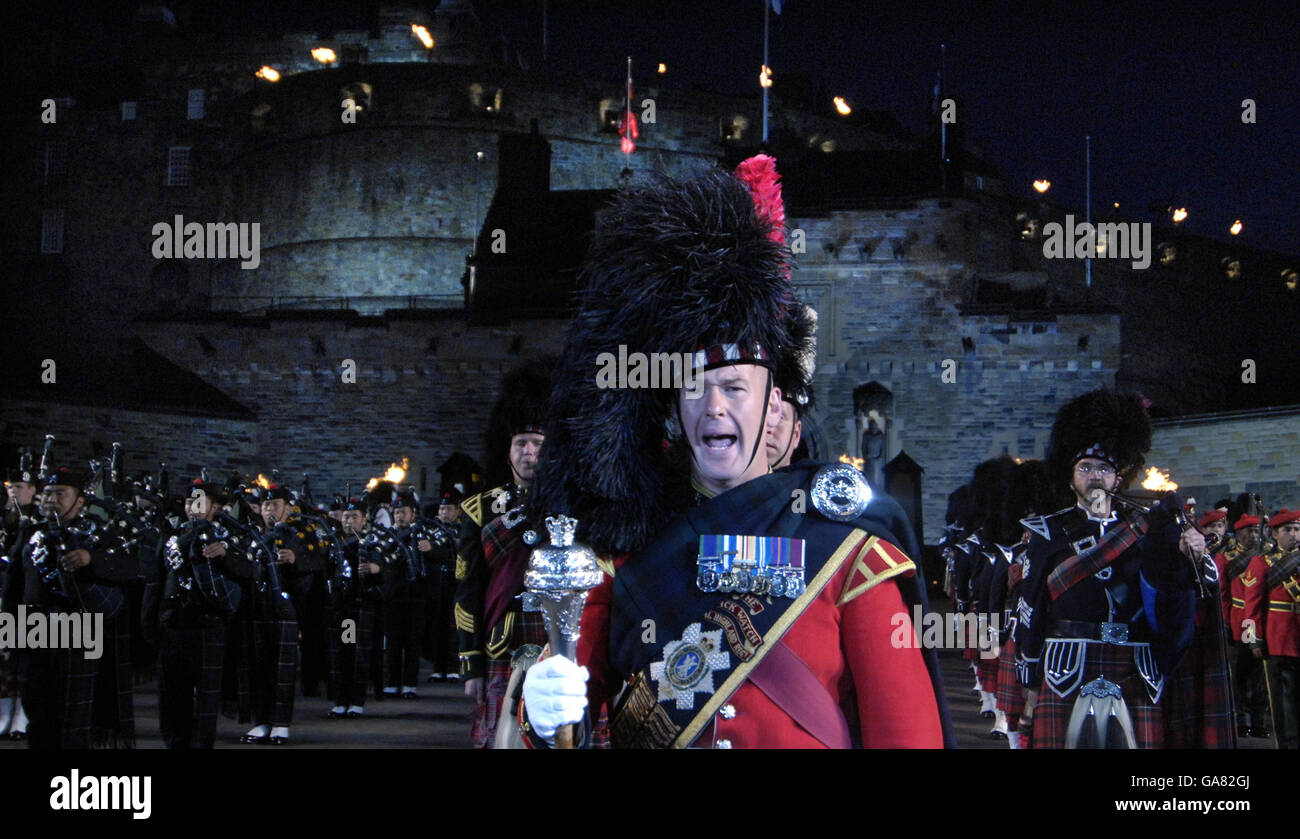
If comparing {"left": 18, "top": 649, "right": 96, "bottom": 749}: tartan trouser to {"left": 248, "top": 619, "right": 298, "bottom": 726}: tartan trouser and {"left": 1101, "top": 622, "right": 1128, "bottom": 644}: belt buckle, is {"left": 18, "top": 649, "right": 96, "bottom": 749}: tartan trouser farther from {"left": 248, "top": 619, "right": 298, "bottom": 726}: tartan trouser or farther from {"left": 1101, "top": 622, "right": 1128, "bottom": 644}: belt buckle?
{"left": 1101, "top": 622, "right": 1128, "bottom": 644}: belt buckle

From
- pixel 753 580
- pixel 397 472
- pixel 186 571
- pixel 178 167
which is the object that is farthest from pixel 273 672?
pixel 178 167

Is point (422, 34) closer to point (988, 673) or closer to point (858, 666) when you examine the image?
point (988, 673)

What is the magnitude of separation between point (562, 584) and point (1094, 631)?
4.60 meters

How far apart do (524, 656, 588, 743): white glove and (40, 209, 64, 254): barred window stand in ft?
197

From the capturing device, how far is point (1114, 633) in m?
6.85

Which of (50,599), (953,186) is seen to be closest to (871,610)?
(50,599)

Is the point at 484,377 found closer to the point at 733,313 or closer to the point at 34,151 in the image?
the point at 34,151

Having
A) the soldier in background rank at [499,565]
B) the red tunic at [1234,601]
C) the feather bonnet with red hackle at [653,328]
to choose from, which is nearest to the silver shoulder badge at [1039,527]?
the soldier in background rank at [499,565]

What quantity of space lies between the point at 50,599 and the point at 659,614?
6841 millimetres

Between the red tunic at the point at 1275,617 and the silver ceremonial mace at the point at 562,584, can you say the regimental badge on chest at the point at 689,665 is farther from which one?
the red tunic at the point at 1275,617

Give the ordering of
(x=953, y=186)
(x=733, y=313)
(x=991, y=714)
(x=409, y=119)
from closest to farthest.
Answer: (x=733, y=313) < (x=991, y=714) < (x=953, y=186) < (x=409, y=119)

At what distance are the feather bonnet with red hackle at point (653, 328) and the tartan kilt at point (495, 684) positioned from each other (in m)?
2.62

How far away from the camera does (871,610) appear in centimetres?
336

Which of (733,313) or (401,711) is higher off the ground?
(733,313)
